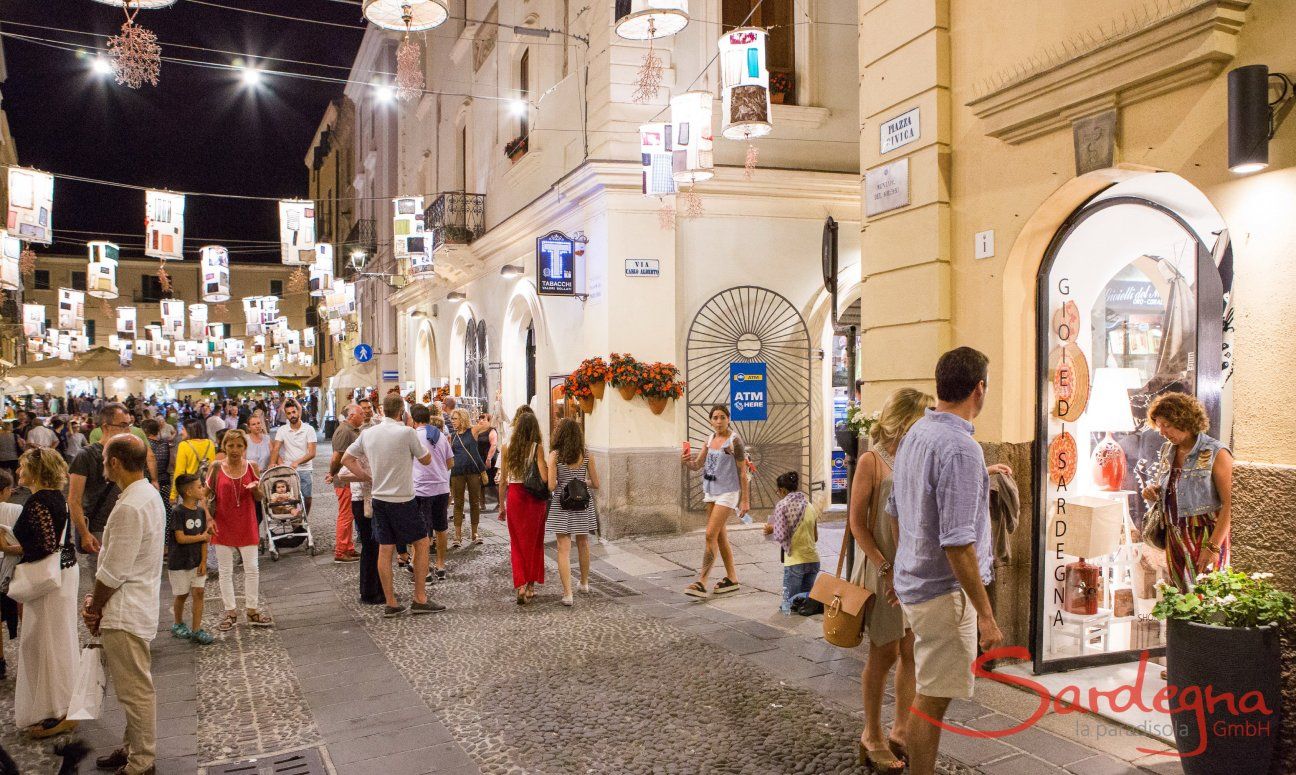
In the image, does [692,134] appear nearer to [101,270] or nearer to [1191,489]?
[1191,489]

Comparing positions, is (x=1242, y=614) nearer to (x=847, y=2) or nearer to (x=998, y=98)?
(x=998, y=98)

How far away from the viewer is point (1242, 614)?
383 cm

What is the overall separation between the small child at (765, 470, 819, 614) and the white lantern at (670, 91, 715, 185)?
4686mm

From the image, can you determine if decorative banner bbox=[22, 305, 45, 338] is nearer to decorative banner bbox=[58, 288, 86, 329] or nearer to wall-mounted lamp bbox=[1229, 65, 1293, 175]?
decorative banner bbox=[58, 288, 86, 329]

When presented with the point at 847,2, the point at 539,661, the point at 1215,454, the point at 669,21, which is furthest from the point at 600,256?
the point at 1215,454

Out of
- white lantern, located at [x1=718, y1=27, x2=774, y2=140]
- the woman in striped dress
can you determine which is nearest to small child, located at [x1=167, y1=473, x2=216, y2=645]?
the woman in striped dress

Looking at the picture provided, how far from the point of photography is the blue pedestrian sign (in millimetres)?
12227

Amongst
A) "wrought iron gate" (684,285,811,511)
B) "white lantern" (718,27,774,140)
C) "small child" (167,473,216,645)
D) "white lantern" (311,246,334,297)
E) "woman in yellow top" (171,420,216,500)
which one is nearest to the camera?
"small child" (167,473,216,645)

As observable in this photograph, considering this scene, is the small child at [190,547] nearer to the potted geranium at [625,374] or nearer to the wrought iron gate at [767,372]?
the potted geranium at [625,374]

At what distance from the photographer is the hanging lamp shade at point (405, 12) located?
6.75m

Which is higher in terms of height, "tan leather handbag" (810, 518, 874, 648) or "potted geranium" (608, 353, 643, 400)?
"potted geranium" (608, 353, 643, 400)

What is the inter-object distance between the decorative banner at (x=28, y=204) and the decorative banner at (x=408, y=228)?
20.4 feet

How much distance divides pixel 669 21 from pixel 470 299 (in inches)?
490

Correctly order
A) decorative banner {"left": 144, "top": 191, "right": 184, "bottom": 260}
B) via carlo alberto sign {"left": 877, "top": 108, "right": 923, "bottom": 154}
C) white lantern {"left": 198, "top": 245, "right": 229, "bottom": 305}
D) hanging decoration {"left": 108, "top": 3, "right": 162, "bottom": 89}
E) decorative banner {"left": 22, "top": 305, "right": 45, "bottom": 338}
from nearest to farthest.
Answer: via carlo alberto sign {"left": 877, "top": 108, "right": 923, "bottom": 154}
hanging decoration {"left": 108, "top": 3, "right": 162, "bottom": 89}
decorative banner {"left": 144, "top": 191, "right": 184, "bottom": 260}
white lantern {"left": 198, "top": 245, "right": 229, "bottom": 305}
decorative banner {"left": 22, "top": 305, "right": 45, "bottom": 338}
